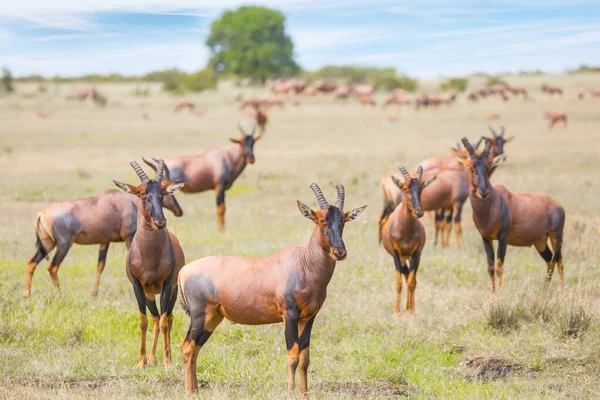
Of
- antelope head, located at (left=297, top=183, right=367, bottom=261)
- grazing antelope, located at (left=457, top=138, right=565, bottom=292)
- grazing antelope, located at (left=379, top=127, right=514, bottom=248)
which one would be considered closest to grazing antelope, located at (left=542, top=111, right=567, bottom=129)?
grazing antelope, located at (left=379, top=127, right=514, bottom=248)

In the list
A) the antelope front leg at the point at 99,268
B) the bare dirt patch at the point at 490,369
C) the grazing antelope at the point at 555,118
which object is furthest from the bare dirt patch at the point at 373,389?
the grazing antelope at the point at 555,118

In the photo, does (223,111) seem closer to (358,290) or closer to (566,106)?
(566,106)

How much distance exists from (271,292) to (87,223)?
4.62 m

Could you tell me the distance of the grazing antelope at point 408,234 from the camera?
380 inches

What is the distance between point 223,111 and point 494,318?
1442 inches

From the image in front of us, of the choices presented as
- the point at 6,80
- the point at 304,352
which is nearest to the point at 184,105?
the point at 6,80

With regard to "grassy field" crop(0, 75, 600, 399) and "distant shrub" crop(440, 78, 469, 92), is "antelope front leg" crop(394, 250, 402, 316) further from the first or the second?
"distant shrub" crop(440, 78, 469, 92)

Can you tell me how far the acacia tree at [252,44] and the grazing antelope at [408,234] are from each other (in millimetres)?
71172

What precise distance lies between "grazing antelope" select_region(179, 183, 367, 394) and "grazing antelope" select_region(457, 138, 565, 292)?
4.33 m

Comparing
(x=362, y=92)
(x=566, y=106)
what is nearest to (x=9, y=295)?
(x=566, y=106)

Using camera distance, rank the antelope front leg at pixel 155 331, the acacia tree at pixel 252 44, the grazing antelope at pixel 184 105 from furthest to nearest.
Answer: the acacia tree at pixel 252 44
the grazing antelope at pixel 184 105
the antelope front leg at pixel 155 331

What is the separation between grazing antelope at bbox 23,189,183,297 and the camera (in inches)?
411

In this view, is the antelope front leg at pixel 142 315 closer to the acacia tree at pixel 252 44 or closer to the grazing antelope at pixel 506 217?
the grazing antelope at pixel 506 217

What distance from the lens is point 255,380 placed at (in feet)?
24.6
